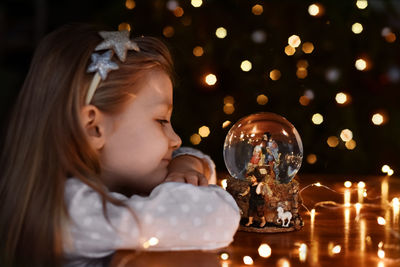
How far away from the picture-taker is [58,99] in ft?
3.18

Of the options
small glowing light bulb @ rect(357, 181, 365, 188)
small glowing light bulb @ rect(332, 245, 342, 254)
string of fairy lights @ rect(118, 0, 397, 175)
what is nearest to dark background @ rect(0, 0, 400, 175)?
string of fairy lights @ rect(118, 0, 397, 175)

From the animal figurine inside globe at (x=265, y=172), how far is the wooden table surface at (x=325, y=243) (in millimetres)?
31

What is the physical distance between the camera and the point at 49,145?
3.18 ft

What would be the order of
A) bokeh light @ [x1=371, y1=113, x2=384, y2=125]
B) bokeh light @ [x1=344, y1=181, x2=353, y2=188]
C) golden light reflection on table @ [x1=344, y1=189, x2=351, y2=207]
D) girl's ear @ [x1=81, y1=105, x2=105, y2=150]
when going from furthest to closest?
bokeh light @ [x1=371, y1=113, x2=384, y2=125]
bokeh light @ [x1=344, y1=181, x2=353, y2=188]
golden light reflection on table @ [x1=344, y1=189, x2=351, y2=207]
girl's ear @ [x1=81, y1=105, x2=105, y2=150]

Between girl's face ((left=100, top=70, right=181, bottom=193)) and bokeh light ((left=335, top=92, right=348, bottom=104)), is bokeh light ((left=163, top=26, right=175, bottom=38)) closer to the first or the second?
bokeh light ((left=335, top=92, right=348, bottom=104))

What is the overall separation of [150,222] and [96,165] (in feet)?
0.60

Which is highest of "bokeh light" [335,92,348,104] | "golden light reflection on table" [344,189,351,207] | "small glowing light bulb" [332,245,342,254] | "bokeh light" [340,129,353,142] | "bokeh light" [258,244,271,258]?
"bokeh light" [335,92,348,104]

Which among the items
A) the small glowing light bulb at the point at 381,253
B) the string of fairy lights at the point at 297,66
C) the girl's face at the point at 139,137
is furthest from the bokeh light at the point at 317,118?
the small glowing light bulb at the point at 381,253

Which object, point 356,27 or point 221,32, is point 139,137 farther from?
point 356,27

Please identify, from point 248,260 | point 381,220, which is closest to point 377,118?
point 381,220

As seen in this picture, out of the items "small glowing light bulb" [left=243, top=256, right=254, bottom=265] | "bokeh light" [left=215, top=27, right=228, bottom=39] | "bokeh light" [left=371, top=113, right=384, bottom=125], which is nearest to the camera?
"small glowing light bulb" [left=243, top=256, right=254, bottom=265]

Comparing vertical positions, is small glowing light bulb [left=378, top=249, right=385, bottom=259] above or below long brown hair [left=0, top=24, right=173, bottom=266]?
below

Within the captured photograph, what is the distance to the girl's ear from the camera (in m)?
0.99

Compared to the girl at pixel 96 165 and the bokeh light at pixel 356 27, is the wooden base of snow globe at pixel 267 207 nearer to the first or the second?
the girl at pixel 96 165
